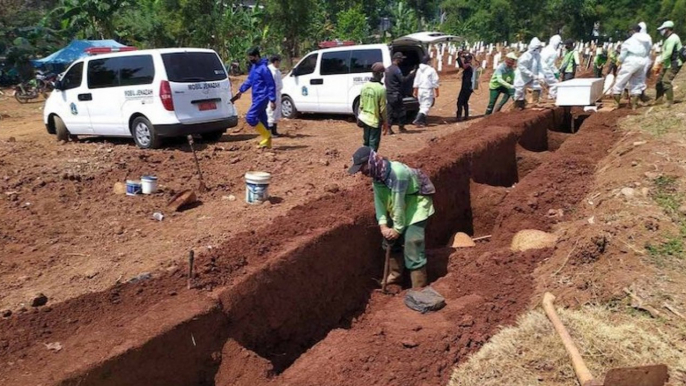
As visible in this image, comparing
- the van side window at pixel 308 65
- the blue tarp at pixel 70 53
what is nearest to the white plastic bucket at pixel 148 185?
the van side window at pixel 308 65

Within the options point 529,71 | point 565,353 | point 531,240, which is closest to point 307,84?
point 529,71

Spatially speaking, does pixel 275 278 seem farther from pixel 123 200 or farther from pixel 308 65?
pixel 308 65

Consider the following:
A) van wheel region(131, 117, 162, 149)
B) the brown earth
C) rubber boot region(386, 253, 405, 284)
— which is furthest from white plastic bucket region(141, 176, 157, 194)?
rubber boot region(386, 253, 405, 284)

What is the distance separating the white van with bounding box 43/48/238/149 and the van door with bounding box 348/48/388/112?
11.5 feet

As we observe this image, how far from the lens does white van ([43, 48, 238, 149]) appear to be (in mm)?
9477

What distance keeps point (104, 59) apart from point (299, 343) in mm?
7618

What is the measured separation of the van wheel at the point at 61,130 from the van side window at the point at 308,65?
18.4 feet

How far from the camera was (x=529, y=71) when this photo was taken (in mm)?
12125

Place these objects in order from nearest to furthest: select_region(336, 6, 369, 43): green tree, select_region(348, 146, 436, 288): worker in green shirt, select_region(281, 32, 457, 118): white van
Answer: select_region(348, 146, 436, 288): worker in green shirt < select_region(281, 32, 457, 118): white van < select_region(336, 6, 369, 43): green tree

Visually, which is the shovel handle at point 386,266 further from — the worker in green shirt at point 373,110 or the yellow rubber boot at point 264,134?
the yellow rubber boot at point 264,134

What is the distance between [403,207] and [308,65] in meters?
8.96

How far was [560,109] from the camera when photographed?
12516 millimetres

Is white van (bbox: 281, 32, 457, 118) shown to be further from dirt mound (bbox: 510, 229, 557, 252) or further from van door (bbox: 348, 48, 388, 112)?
dirt mound (bbox: 510, 229, 557, 252)

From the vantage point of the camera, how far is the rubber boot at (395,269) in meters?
6.05
